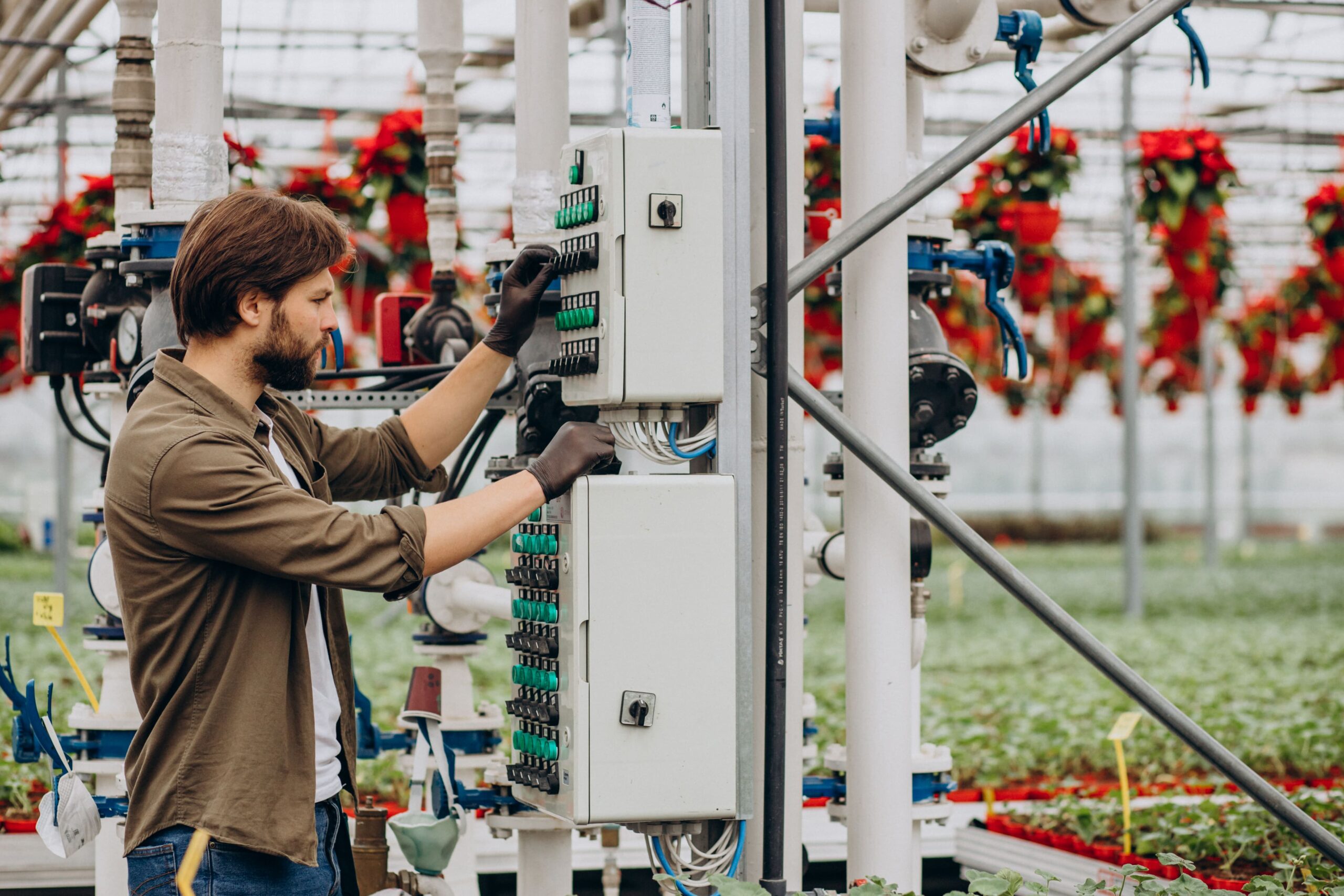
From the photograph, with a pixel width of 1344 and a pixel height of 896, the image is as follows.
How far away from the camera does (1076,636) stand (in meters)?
2.23

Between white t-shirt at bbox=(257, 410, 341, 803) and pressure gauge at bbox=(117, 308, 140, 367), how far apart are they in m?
1.04

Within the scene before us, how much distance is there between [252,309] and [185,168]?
97 cm

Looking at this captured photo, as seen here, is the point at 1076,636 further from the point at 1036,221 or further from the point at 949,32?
the point at 1036,221

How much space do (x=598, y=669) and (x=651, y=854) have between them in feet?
1.12

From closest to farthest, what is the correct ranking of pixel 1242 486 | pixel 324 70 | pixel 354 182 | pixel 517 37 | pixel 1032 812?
1. pixel 517 37
2. pixel 1032 812
3. pixel 354 182
4. pixel 324 70
5. pixel 1242 486

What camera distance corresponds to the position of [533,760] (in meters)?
2.03

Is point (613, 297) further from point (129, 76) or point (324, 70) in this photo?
point (324, 70)

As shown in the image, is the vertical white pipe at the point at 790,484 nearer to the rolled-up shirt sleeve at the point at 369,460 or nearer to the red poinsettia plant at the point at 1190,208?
the rolled-up shirt sleeve at the point at 369,460

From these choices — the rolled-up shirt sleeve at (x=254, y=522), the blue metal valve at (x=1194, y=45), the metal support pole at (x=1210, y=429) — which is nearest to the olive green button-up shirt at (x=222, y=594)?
the rolled-up shirt sleeve at (x=254, y=522)

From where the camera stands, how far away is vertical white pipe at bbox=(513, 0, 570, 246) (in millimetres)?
2768

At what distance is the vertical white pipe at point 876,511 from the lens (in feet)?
7.93

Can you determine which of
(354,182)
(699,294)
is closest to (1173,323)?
(354,182)

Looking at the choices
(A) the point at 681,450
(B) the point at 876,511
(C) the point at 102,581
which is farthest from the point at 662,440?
(C) the point at 102,581

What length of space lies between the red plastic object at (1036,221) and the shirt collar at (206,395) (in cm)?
449
